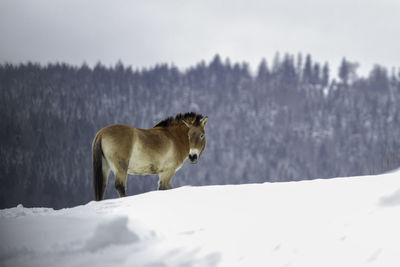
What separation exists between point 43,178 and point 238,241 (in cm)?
11494

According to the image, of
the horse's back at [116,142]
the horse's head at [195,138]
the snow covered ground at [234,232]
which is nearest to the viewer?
the snow covered ground at [234,232]

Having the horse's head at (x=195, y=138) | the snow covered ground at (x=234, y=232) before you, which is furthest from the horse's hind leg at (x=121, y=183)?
the snow covered ground at (x=234, y=232)

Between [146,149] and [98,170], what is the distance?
101cm

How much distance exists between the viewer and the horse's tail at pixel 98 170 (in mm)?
7719

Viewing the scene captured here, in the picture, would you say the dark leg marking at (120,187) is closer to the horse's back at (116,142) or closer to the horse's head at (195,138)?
the horse's back at (116,142)

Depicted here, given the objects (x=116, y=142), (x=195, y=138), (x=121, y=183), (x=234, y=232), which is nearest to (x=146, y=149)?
(x=116, y=142)

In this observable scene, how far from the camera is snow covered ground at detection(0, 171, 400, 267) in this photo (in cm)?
391

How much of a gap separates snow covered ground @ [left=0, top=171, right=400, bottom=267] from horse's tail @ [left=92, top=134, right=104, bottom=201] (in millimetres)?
2449

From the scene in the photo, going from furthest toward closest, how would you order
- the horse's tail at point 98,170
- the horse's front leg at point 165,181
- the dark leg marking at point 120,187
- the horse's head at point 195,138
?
the horse's head at point 195,138, the horse's front leg at point 165,181, the dark leg marking at point 120,187, the horse's tail at point 98,170

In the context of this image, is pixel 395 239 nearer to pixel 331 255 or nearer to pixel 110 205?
pixel 331 255

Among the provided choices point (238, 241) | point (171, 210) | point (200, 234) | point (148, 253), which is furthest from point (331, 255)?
point (171, 210)

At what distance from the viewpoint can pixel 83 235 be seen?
4484mm

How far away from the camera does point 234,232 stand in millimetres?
4453

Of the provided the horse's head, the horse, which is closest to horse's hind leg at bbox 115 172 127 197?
the horse
